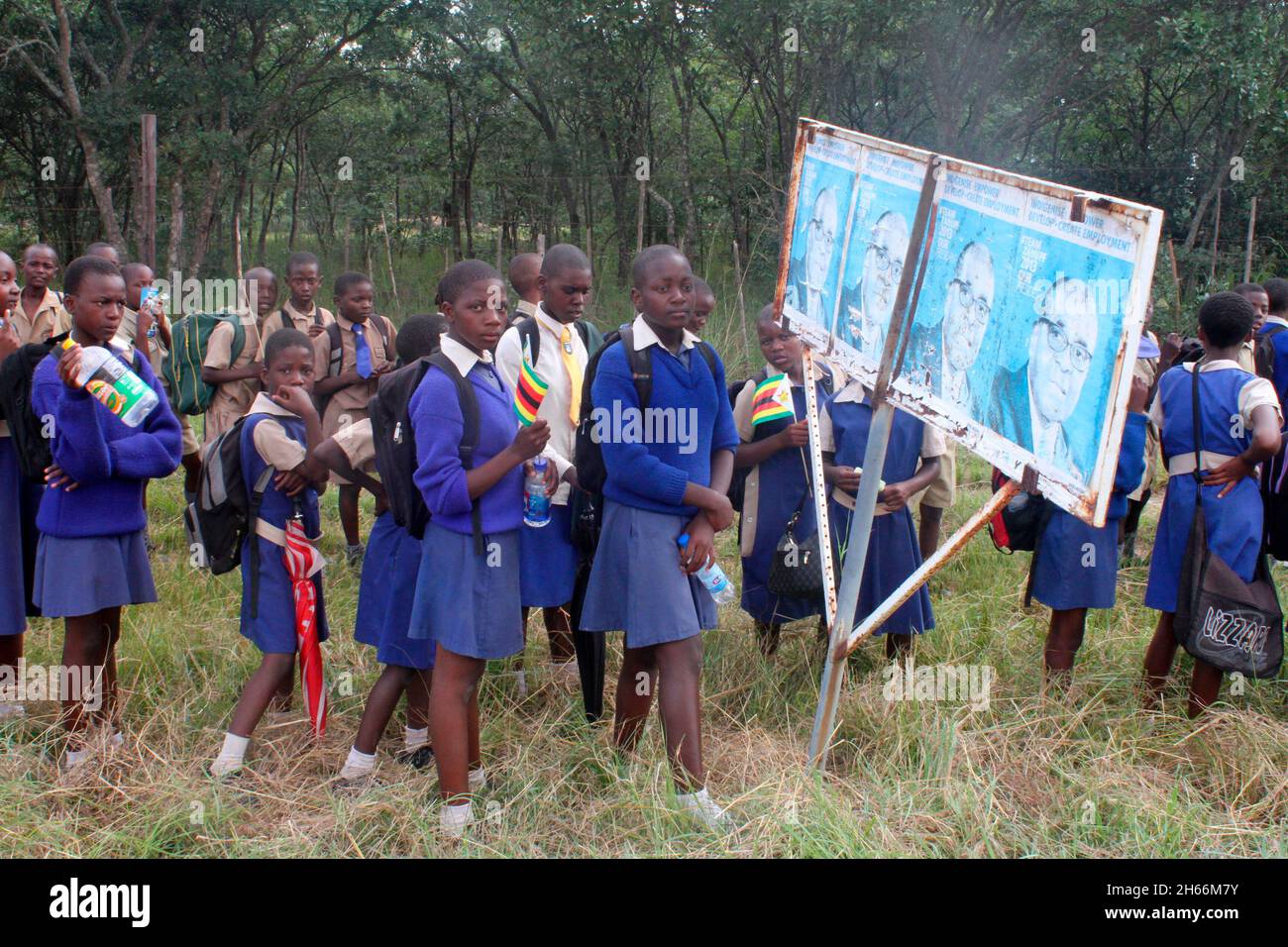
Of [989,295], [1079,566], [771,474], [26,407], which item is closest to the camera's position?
[989,295]

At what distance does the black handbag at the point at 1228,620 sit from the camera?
388 centimetres

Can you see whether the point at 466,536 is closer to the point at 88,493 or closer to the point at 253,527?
the point at 253,527

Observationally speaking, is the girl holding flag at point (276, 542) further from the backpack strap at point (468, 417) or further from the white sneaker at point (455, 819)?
the white sneaker at point (455, 819)

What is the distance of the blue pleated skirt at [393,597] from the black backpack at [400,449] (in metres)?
0.22

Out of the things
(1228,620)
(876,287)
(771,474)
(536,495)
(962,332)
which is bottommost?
(1228,620)

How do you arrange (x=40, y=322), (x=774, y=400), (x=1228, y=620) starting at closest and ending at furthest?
(x=1228, y=620), (x=774, y=400), (x=40, y=322)

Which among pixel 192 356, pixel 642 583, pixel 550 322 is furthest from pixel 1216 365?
pixel 192 356

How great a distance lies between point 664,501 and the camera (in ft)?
10.6

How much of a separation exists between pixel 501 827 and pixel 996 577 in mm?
3194

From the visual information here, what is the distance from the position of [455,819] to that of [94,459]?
1.64 metres

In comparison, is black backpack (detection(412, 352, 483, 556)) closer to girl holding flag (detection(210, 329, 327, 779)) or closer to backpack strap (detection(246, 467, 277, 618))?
girl holding flag (detection(210, 329, 327, 779))

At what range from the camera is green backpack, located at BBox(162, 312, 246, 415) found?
19.2 ft

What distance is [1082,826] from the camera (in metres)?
3.23

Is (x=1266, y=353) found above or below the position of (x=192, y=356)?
above
